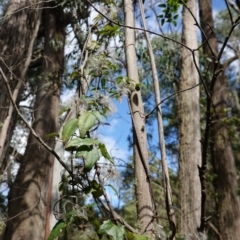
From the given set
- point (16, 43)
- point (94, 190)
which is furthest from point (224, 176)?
point (94, 190)

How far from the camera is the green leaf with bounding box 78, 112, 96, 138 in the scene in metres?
1.34

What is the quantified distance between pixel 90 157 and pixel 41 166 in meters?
4.92

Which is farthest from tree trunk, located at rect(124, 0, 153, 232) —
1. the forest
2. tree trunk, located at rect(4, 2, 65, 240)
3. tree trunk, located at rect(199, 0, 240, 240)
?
tree trunk, located at rect(199, 0, 240, 240)

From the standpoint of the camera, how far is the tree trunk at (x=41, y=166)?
17.4 feet

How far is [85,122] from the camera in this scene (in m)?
1.37

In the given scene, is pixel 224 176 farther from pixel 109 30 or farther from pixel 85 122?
pixel 85 122

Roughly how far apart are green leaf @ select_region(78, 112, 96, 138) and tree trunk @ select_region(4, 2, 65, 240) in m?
3.41

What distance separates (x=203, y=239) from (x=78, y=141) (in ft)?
1.87

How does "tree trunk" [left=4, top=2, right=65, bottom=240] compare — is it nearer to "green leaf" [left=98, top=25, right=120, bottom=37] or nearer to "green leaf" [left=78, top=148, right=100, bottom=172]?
"green leaf" [left=98, top=25, right=120, bottom=37]

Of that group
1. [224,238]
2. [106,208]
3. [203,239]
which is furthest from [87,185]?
[224,238]

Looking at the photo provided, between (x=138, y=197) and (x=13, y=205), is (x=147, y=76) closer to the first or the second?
(x=13, y=205)

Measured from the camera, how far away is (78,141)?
129 centimetres

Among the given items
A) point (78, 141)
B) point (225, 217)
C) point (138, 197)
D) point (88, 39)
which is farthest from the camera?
point (225, 217)

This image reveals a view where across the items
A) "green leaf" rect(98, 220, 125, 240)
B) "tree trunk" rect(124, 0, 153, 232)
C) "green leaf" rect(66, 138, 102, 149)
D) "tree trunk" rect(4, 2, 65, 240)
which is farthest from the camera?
"tree trunk" rect(4, 2, 65, 240)
